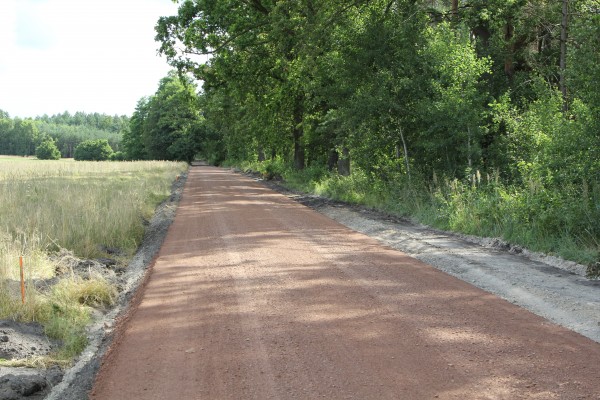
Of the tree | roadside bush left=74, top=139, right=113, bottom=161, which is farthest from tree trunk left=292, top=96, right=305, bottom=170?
roadside bush left=74, top=139, right=113, bottom=161

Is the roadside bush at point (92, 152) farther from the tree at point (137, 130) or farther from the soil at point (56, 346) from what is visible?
the soil at point (56, 346)

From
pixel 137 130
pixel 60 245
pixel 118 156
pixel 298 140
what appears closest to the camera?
pixel 60 245

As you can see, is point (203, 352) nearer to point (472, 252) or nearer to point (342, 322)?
point (342, 322)

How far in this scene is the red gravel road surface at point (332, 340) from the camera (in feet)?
13.9

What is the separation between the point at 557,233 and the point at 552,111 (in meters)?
4.98

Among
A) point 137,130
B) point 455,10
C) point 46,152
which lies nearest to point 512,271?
point 455,10

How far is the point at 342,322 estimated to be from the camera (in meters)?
5.86

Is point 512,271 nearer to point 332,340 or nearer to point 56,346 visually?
point 332,340

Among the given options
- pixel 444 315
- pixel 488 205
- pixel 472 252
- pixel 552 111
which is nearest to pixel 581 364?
pixel 444 315

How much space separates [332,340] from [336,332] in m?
0.25

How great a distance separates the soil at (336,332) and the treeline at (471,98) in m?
2.04

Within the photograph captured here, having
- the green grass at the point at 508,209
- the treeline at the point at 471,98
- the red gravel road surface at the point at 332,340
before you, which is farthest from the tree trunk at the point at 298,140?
the red gravel road surface at the point at 332,340

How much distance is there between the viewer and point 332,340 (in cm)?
529

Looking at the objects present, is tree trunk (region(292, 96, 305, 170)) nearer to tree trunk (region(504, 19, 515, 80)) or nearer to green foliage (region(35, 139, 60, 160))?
tree trunk (region(504, 19, 515, 80))
